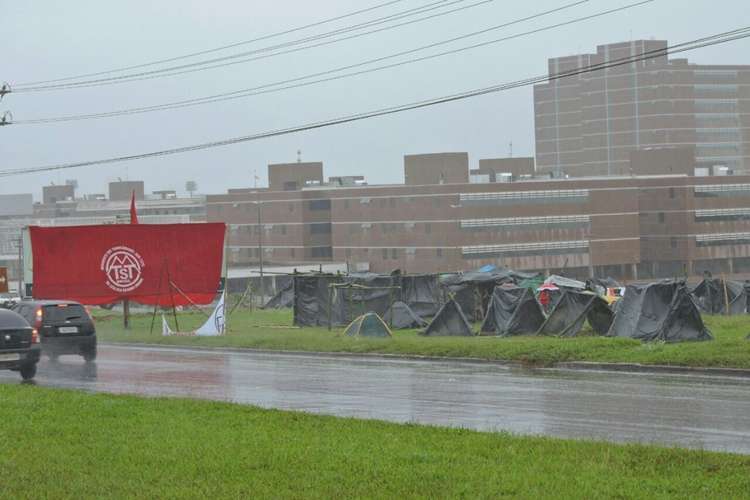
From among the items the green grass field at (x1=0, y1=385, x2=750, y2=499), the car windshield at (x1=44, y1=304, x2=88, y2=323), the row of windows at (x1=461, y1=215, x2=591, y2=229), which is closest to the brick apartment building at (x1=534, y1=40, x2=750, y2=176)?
the row of windows at (x1=461, y1=215, x2=591, y2=229)

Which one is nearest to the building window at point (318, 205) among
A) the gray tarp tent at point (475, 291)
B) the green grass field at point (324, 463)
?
the gray tarp tent at point (475, 291)

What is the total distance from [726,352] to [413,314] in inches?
733

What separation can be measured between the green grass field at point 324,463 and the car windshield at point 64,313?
14653 mm

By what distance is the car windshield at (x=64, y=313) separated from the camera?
101 feet

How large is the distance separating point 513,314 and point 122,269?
51.8 feet

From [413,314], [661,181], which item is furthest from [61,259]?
[661,181]

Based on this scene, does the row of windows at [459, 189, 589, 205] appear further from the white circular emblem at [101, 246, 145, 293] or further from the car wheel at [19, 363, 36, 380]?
the car wheel at [19, 363, 36, 380]

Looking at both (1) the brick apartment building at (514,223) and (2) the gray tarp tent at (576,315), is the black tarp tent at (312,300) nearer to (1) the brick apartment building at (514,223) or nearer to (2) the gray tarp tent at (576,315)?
(2) the gray tarp tent at (576,315)

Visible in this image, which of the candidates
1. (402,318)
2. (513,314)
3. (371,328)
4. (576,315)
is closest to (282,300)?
(402,318)

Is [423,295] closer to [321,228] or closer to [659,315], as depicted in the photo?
[659,315]

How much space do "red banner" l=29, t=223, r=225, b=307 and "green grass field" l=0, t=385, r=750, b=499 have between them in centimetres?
2872

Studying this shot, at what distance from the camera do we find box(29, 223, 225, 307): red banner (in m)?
44.3

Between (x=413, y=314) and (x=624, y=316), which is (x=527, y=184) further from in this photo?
(x=624, y=316)

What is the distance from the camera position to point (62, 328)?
30531mm
